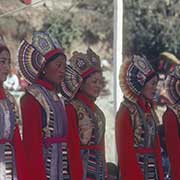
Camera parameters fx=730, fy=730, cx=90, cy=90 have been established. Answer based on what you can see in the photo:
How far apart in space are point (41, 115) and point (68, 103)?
1.18 feet

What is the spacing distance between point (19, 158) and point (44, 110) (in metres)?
0.34

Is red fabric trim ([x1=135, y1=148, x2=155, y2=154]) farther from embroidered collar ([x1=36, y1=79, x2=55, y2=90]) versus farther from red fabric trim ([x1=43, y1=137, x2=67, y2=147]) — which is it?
embroidered collar ([x1=36, y1=79, x2=55, y2=90])

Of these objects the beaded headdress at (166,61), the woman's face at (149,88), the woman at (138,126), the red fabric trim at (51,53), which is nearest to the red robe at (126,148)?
the woman at (138,126)

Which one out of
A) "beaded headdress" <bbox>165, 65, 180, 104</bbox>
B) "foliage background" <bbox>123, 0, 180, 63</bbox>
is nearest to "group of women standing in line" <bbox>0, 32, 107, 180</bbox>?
"beaded headdress" <bbox>165, 65, 180, 104</bbox>

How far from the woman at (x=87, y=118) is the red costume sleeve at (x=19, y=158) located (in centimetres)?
41

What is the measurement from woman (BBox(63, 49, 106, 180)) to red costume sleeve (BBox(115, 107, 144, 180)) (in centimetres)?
12

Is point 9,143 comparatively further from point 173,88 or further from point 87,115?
point 173,88

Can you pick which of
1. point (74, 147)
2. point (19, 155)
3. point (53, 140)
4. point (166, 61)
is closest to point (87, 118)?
point (74, 147)

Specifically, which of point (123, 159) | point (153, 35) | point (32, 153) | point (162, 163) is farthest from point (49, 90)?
point (153, 35)

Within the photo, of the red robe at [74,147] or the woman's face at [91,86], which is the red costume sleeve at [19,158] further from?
the woman's face at [91,86]

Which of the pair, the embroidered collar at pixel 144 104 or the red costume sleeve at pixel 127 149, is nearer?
the red costume sleeve at pixel 127 149

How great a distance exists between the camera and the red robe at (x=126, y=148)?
459 centimetres

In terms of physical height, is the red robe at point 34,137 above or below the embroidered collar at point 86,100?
below

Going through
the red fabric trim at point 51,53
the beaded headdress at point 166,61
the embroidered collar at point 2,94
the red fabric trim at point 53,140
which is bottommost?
the red fabric trim at point 53,140
